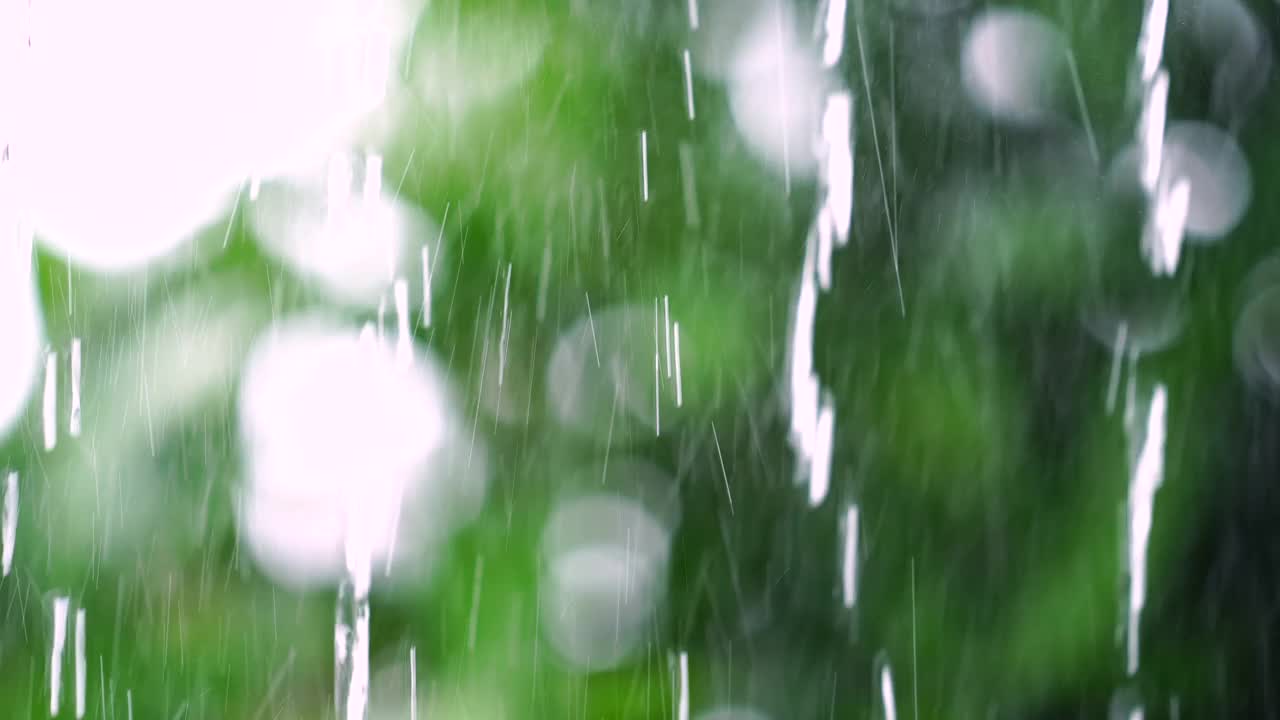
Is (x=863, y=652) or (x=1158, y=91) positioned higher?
(x=1158, y=91)

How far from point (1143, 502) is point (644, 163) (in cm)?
39

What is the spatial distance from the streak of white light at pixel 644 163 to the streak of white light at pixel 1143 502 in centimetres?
36

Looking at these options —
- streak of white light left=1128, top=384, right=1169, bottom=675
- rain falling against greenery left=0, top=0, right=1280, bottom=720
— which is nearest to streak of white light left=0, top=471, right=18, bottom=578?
rain falling against greenery left=0, top=0, right=1280, bottom=720

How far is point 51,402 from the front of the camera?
864 mm

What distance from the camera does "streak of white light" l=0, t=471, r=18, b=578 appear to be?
86cm

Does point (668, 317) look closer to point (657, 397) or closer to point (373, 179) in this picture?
point (657, 397)

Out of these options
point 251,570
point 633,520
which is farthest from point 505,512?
point 251,570

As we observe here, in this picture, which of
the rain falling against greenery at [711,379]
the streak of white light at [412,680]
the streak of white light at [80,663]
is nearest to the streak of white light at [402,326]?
the rain falling against greenery at [711,379]

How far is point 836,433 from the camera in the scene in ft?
2.57

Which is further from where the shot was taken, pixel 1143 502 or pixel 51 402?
pixel 51 402

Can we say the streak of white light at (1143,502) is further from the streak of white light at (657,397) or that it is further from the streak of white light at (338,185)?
the streak of white light at (338,185)

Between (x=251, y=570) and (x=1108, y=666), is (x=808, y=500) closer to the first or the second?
(x=1108, y=666)

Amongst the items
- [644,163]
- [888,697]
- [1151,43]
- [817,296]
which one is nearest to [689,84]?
[644,163]

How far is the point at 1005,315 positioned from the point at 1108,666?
230mm
